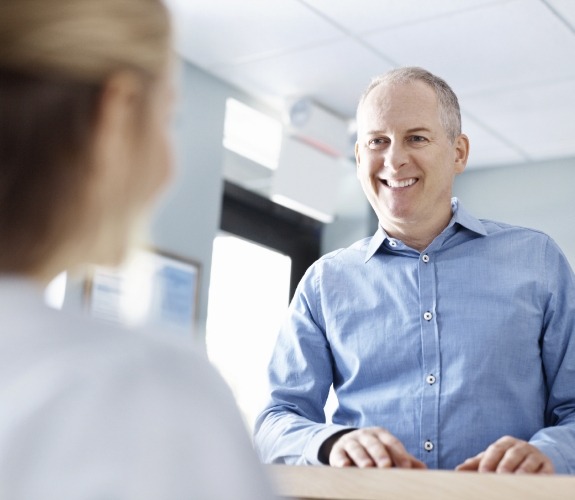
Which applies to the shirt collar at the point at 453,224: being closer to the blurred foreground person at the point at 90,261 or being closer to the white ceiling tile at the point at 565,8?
the blurred foreground person at the point at 90,261

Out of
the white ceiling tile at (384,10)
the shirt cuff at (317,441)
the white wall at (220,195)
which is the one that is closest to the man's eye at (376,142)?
the shirt cuff at (317,441)

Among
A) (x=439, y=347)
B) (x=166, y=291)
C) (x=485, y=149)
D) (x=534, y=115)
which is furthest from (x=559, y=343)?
(x=485, y=149)

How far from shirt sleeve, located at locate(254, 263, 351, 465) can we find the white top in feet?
2.95

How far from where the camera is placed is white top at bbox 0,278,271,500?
0.43 m

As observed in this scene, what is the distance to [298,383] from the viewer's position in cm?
156

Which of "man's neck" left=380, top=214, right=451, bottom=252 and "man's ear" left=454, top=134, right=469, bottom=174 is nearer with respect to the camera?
"man's neck" left=380, top=214, right=451, bottom=252

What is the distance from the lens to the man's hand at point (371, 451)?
1157mm

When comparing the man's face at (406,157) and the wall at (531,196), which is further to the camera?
the wall at (531,196)

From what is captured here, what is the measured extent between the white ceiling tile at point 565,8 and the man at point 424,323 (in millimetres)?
1634

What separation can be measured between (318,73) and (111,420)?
358cm

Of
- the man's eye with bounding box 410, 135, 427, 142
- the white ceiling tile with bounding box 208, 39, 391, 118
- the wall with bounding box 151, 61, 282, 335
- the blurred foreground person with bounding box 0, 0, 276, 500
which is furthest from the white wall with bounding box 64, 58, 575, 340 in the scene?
the blurred foreground person with bounding box 0, 0, 276, 500

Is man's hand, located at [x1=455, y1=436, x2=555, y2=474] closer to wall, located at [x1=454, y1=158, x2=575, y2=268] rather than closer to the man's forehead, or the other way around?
the man's forehead

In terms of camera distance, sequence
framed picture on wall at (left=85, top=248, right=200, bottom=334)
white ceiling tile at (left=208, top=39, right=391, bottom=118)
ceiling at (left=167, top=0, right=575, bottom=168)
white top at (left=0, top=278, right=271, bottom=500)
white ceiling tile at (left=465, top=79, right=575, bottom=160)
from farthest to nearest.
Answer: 1. white ceiling tile at (left=465, top=79, right=575, bottom=160)
2. white ceiling tile at (left=208, top=39, right=391, bottom=118)
3. framed picture on wall at (left=85, top=248, right=200, bottom=334)
4. ceiling at (left=167, top=0, right=575, bottom=168)
5. white top at (left=0, top=278, right=271, bottom=500)

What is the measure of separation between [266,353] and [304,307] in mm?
3054
